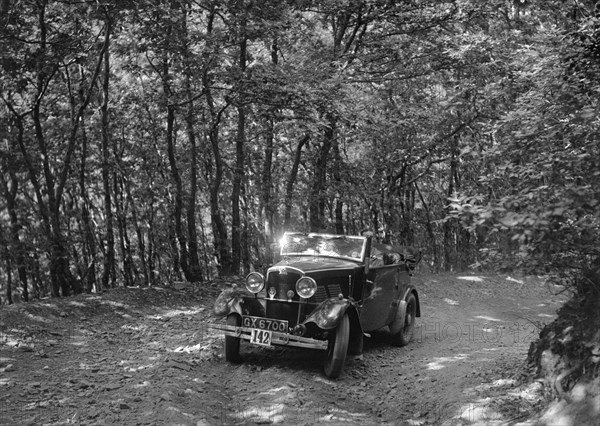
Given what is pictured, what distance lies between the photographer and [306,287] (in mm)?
7195

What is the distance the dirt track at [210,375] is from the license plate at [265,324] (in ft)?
1.82

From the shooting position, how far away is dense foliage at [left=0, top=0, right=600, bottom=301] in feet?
18.3

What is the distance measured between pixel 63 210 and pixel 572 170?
71.6 feet

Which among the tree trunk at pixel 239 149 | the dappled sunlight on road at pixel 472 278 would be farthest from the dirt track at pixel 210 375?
the dappled sunlight on road at pixel 472 278

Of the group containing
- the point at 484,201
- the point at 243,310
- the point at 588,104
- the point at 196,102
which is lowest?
the point at 243,310

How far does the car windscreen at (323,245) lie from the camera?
839cm

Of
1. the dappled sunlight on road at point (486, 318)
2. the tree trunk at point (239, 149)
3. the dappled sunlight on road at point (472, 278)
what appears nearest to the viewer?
the tree trunk at point (239, 149)

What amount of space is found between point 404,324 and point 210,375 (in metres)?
3.86

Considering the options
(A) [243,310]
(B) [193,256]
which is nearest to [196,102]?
(B) [193,256]

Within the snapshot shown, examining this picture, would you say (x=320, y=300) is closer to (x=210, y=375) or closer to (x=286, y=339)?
(x=286, y=339)

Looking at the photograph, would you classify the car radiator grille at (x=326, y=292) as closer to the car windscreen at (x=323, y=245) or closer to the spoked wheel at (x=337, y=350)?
the spoked wheel at (x=337, y=350)

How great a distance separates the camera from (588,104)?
5859mm

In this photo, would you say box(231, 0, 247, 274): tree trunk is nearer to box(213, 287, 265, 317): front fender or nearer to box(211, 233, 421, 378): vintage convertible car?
box(211, 233, 421, 378): vintage convertible car

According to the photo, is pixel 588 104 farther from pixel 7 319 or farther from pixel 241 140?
pixel 241 140
